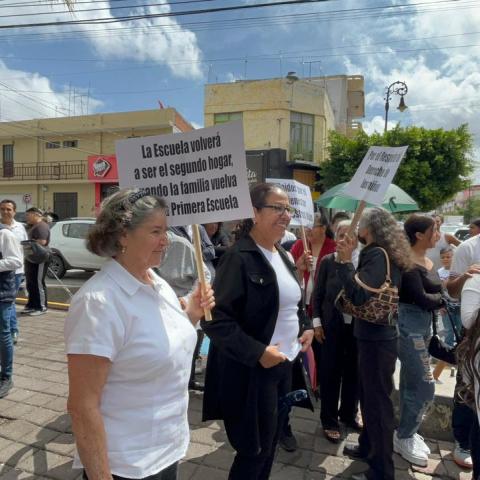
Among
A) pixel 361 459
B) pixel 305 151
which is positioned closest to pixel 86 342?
pixel 361 459

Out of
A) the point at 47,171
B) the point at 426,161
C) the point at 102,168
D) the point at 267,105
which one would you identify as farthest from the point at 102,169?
the point at 426,161

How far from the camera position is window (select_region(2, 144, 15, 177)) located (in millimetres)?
30391

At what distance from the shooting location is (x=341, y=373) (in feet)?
11.2

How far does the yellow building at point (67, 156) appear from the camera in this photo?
87.7ft

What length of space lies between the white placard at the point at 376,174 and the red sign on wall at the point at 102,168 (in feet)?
82.4

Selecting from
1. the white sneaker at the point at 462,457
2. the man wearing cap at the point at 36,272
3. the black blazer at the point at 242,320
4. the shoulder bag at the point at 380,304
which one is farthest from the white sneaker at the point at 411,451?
the man wearing cap at the point at 36,272

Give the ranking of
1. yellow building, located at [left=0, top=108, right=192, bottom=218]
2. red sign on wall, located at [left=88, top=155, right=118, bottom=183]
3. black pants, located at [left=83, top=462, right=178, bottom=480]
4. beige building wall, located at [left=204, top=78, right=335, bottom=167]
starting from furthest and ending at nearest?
1. yellow building, located at [left=0, top=108, right=192, bottom=218]
2. red sign on wall, located at [left=88, top=155, right=118, bottom=183]
3. beige building wall, located at [left=204, top=78, right=335, bottom=167]
4. black pants, located at [left=83, top=462, right=178, bottom=480]

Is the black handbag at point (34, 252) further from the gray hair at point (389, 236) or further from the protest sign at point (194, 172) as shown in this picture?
the gray hair at point (389, 236)

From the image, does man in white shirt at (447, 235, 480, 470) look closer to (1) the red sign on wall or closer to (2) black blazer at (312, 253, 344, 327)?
(2) black blazer at (312, 253, 344, 327)

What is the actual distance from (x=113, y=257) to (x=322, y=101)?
2377cm

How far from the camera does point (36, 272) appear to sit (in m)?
6.98

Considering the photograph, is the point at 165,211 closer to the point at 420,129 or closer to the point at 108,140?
the point at 420,129

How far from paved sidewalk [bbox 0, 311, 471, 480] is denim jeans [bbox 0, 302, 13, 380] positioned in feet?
0.91

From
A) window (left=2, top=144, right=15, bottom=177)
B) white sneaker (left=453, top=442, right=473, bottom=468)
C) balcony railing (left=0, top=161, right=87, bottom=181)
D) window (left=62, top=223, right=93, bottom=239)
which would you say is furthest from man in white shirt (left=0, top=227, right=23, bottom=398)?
window (left=2, top=144, right=15, bottom=177)
